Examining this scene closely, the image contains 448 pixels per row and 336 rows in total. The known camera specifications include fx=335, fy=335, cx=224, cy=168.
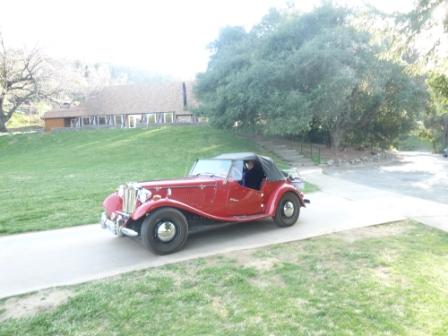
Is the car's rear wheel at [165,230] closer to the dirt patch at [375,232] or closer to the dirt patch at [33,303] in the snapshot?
the dirt patch at [33,303]

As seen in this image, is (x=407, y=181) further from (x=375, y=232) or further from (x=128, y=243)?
(x=128, y=243)

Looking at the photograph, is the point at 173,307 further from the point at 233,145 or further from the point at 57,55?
the point at 57,55

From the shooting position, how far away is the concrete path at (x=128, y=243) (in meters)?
4.35

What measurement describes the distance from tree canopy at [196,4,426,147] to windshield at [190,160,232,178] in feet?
32.3

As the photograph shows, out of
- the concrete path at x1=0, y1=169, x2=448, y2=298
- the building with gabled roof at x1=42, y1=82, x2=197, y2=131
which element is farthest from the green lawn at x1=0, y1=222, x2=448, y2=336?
the building with gabled roof at x1=42, y1=82, x2=197, y2=131

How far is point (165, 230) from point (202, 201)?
81 centimetres

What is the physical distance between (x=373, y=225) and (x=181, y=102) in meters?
30.3

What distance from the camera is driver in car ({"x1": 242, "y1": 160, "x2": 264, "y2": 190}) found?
6.03 meters

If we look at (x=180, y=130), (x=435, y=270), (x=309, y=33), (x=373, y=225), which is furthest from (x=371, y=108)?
(x=435, y=270)

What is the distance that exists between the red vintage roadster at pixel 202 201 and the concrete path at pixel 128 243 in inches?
12.3

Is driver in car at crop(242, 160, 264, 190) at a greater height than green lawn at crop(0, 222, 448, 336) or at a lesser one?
greater

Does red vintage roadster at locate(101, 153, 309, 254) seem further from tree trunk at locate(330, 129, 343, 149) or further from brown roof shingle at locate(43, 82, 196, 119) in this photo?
brown roof shingle at locate(43, 82, 196, 119)

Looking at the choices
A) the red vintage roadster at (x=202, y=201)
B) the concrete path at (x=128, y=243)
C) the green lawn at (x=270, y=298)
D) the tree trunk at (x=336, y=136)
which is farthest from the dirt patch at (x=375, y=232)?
the tree trunk at (x=336, y=136)

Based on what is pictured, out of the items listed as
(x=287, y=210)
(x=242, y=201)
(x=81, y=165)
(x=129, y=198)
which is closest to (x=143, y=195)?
(x=129, y=198)
